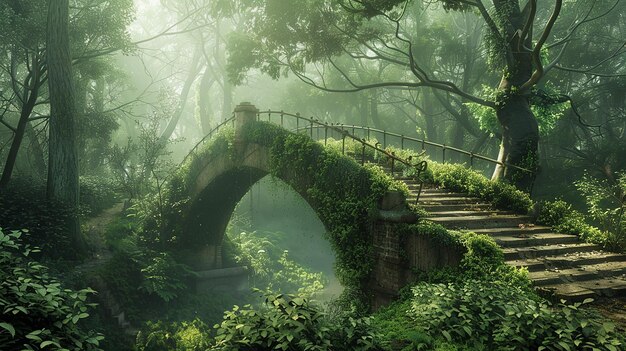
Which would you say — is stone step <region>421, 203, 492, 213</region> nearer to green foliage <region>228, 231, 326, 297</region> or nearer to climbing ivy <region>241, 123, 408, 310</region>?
climbing ivy <region>241, 123, 408, 310</region>

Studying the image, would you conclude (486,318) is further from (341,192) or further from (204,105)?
(204,105)

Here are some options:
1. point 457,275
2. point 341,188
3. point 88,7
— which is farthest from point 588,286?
point 88,7

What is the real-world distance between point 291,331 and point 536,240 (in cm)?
594

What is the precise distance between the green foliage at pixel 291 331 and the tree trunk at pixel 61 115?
1068 centimetres

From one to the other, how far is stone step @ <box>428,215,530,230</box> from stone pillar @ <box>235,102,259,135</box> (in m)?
7.95

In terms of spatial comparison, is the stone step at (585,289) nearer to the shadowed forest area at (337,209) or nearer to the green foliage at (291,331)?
the shadowed forest area at (337,209)

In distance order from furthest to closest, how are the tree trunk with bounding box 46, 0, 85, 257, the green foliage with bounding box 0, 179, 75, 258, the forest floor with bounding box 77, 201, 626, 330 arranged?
the tree trunk with bounding box 46, 0, 85, 257 < the green foliage with bounding box 0, 179, 75, 258 < the forest floor with bounding box 77, 201, 626, 330

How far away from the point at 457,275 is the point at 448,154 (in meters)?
23.4

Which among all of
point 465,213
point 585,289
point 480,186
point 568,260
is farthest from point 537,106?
point 585,289

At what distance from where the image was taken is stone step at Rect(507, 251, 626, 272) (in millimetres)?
7902

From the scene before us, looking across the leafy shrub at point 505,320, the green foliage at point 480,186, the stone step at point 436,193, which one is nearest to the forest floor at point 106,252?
the leafy shrub at point 505,320

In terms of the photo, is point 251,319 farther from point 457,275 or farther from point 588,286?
point 588,286

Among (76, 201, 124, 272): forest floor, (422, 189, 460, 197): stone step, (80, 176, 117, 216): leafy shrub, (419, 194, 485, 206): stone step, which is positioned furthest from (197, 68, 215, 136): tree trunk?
(419, 194, 485, 206): stone step

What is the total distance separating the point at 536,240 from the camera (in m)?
8.91
